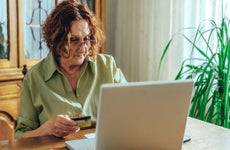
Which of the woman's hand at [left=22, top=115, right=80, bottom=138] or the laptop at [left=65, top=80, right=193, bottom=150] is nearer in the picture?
the laptop at [left=65, top=80, right=193, bottom=150]

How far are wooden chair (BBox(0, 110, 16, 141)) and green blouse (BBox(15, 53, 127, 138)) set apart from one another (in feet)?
3.07

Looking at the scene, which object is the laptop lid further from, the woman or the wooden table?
the woman

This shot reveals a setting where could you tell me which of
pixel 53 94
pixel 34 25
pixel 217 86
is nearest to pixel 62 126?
pixel 53 94

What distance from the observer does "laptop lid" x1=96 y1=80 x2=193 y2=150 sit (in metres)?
0.95

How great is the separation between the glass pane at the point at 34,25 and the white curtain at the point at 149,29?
714 mm

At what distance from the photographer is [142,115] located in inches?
39.3

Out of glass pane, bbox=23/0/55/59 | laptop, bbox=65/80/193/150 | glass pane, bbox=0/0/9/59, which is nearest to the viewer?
laptop, bbox=65/80/193/150

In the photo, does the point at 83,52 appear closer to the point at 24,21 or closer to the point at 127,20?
the point at 24,21

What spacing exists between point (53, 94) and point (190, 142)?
64 cm

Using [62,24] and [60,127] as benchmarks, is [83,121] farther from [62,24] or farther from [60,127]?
[62,24]

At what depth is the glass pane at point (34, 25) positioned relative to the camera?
252 centimetres

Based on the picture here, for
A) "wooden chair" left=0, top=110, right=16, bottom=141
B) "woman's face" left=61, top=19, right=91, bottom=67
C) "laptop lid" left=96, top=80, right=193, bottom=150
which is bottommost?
"wooden chair" left=0, top=110, right=16, bottom=141

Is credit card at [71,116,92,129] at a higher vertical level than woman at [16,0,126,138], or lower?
lower

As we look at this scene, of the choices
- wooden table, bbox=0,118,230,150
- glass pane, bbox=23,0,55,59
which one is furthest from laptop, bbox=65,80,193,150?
glass pane, bbox=23,0,55,59
